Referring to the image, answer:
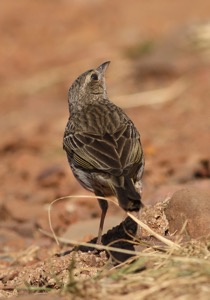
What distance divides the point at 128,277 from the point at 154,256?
378 millimetres

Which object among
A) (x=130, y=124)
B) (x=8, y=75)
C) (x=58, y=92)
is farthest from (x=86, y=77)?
(x=8, y=75)

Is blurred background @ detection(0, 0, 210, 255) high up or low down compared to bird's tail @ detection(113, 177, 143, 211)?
up

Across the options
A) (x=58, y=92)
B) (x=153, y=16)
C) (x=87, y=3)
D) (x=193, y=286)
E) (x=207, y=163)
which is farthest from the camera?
(x=87, y=3)

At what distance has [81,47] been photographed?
20.3m

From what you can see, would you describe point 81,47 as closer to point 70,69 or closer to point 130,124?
point 70,69

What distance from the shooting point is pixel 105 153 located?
6.63 metres

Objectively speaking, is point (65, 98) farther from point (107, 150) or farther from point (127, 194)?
point (127, 194)

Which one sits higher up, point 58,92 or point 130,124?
point 58,92

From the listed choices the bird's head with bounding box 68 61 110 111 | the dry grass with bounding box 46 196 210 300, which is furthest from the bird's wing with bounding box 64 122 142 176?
the dry grass with bounding box 46 196 210 300

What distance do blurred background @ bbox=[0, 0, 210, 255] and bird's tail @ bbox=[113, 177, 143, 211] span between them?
1401mm

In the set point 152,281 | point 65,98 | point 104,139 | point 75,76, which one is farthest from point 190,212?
point 75,76

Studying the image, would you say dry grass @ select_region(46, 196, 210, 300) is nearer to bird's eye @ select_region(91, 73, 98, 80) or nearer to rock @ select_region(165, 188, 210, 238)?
rock @ select_region(165, 188, 210, 238)

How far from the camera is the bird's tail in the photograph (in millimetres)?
5707

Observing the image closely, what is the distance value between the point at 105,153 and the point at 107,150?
0.04 meters
